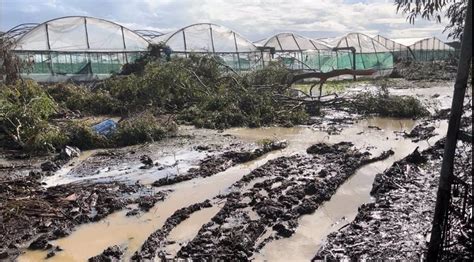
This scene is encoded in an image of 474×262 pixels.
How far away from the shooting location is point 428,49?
52.1 meters

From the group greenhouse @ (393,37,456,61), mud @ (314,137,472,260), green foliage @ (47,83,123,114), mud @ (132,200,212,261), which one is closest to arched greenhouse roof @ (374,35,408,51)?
greenhouse @ (393,37,456,61)

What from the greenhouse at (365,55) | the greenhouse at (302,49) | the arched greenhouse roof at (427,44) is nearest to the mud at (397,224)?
the greenhouse at (302,49)

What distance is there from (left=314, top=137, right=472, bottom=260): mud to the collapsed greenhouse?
12.9 metres

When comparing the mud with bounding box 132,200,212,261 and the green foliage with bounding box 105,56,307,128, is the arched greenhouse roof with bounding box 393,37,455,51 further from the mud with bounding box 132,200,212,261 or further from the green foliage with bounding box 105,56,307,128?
the mud with bounding box 132,200,212,261

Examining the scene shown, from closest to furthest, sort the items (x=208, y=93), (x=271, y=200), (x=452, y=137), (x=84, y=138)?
(x=452, y=137)
(x=271, y=200)
(x=84, y=138)
(x=208, y=93)

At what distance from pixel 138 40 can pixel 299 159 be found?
65.1ft

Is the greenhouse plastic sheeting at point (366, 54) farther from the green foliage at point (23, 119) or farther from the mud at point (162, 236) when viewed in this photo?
the mud at point (162, 236)

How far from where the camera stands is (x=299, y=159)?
11.5 m

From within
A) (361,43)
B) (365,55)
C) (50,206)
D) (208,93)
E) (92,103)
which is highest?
(361,43)

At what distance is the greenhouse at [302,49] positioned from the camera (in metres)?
37.9

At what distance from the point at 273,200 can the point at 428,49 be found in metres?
48.5

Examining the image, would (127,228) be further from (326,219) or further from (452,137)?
(452,137)

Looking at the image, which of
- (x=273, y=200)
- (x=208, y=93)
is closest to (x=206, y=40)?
(x=208, y=93)

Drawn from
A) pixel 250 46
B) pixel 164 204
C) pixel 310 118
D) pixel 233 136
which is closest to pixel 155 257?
pixel 164 204
